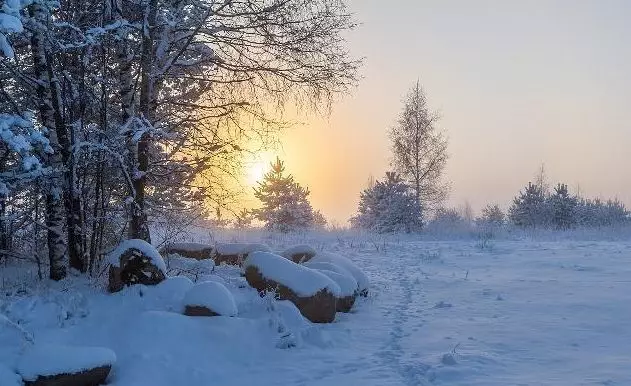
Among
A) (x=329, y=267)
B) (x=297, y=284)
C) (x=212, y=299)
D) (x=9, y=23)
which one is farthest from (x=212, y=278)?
(x=9, y=23)

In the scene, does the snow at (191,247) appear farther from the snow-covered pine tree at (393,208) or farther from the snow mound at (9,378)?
the snow-covered pine tree at (393,208)

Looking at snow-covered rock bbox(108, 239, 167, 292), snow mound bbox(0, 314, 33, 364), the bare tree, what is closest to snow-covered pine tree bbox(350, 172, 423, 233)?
the bare tree

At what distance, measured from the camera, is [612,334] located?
579cm

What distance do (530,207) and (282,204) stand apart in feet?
56.9

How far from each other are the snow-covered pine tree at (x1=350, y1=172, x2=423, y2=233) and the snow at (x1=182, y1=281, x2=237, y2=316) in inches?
793

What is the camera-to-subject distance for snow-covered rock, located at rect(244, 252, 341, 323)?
21.7ft

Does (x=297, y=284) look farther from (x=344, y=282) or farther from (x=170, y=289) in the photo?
(x=170, y=289)

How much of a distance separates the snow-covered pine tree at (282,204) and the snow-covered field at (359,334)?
23678mm

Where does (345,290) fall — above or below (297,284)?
below

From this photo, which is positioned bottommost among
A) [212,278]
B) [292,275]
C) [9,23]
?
[212,278]

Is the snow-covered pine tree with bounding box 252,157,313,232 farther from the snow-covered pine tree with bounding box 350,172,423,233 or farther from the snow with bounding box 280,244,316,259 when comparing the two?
the snow with bounding box 280,244,316,259

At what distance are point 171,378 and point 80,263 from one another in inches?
Answer: 138

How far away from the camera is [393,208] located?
27.5 meters

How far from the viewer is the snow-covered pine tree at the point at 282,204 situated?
32.3 meters
